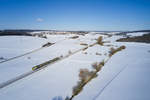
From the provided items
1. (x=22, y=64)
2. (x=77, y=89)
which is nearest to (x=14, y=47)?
(x=22, y=64)

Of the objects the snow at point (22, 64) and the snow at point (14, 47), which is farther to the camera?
the snow at point (14, 47)

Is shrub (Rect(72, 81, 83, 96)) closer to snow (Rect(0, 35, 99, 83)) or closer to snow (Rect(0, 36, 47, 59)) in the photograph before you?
snow (Rect(0, 35, 99, 83))

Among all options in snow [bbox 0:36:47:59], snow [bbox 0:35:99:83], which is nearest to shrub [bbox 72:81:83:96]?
snow [bbox 0:35:99:83]

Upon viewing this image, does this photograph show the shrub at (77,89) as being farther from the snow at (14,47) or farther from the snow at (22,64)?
the snow at (14,47)

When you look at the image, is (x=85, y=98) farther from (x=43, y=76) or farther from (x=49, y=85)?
(x=43, y=76)

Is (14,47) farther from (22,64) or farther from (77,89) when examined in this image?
(77,89)

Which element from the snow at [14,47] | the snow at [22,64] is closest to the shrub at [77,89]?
the snow at [22,64]

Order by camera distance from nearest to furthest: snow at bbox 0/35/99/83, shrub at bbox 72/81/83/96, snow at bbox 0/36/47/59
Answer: shrub at bbox 72/81/83/96 → snow at bbox 0/35/99/83 → snow at bbox 0/36/47/59

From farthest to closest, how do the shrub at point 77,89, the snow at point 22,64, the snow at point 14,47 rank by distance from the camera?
the snow at point 14,47, the snow at point 22,64, the shrub at point 77,89

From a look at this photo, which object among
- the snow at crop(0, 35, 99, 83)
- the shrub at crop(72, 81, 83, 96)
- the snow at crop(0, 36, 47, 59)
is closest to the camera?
the shrub at crop(72, 81, 83, 96)

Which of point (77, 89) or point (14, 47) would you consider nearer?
point (77, 89)

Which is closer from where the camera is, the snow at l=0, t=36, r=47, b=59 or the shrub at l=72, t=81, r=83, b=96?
the shrub at l=72, t=81, r=83, b=96
